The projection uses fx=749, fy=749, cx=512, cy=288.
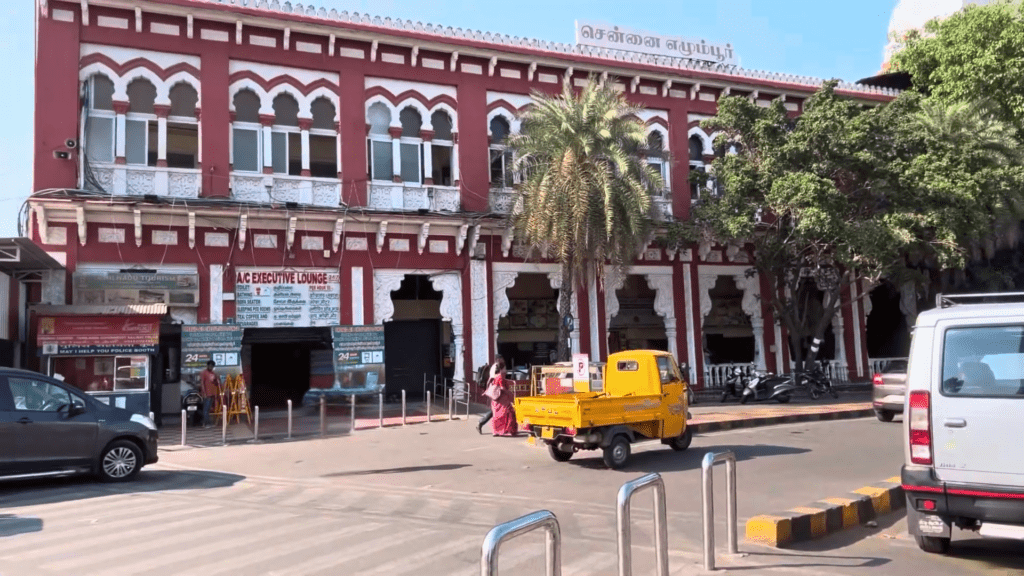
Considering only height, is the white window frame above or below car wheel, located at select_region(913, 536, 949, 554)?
above

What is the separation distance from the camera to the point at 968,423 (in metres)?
5.42

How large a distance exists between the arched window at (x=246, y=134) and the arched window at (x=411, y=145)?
12.6 ft

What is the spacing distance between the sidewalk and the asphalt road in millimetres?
1738

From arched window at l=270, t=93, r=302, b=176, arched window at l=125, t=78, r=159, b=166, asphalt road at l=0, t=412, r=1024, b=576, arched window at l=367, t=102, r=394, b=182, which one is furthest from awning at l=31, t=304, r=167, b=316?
arched window at l=367, t=102, r=394, b=182

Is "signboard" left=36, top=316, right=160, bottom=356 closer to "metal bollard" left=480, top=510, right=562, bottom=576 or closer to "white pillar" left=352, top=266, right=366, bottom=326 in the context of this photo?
"white pillar" left=352, top=266, right=366, bottom=326

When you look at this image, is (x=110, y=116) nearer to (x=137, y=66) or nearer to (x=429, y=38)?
(x=137, y=66)

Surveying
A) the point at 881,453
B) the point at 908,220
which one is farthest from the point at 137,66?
the point at 908,220

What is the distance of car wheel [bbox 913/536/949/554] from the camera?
606 centimetres

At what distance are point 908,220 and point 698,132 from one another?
7.35 metres

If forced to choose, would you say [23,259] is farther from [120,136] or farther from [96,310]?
[120,136]

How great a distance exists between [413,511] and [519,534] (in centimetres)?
497

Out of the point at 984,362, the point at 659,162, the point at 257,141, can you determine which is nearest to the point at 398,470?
the point at 984,362

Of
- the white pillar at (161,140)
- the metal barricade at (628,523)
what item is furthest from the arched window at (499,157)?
the metal barricade at (628,523)

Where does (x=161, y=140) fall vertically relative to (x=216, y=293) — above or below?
above
